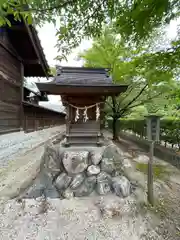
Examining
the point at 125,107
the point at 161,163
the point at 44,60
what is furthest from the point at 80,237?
the point at 125,107

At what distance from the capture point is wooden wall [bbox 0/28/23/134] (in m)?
4.28

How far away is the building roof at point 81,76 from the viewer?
12.0 feet

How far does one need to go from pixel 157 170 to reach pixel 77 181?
3.27 m

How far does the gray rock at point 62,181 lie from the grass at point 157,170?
9.27 ft

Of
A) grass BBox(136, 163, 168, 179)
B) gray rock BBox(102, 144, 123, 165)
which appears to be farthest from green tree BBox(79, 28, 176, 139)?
gray rock BBox(102, 144, 123, 165)

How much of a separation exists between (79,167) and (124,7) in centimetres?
351

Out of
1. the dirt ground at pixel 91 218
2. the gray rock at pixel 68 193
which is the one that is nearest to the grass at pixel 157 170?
the dirt ground at pixel 91 218

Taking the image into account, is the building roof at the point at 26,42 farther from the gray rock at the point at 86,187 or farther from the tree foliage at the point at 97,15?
the gray rock at the point at 86,187

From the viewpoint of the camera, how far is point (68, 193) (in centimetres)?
338

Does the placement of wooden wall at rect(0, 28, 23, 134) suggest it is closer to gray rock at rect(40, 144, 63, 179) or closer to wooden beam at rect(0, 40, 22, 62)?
wooden beam at rect(0, 40, 22, 62)

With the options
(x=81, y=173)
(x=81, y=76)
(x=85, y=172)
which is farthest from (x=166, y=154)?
(x=81, y=76)

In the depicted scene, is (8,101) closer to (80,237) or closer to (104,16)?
(104,16)

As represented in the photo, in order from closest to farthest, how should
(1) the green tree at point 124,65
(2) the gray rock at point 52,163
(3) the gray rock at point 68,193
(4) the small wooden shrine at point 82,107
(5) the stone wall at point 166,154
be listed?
(3) the gray rock at point 68,193 < (2) the gray rock at point 52,163 < (4) the small wooden shrine at point 82,107 < (5) the stone wall at point 166,154 < (1) the green tree at point 124,65

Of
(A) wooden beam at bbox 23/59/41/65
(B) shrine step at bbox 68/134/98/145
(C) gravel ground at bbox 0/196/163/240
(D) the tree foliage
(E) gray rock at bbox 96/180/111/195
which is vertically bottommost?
(C) gravel ground at bbox 0/196/163/240
